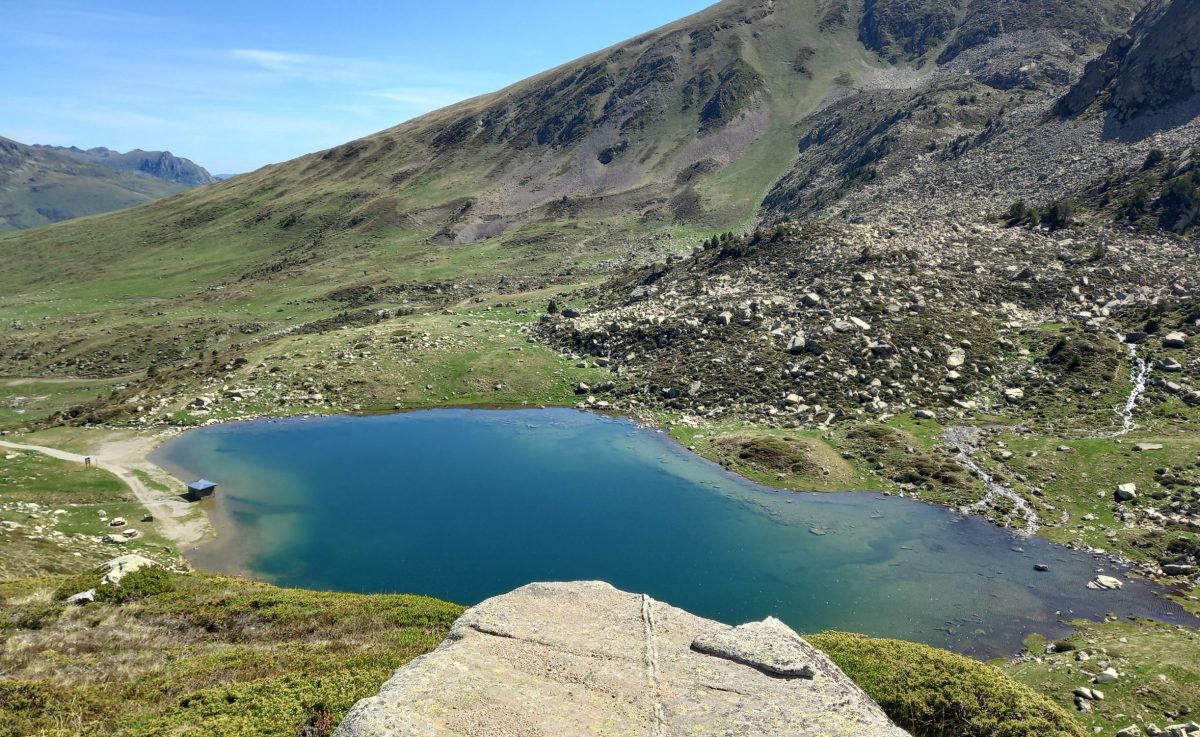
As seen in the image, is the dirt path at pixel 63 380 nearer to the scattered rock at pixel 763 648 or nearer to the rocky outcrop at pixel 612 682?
the rocky outcrop at pixel 612 682

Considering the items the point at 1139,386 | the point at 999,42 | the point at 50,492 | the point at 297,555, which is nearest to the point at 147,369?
the point at 50,492

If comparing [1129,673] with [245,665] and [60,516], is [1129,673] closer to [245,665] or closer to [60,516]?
[245,665]

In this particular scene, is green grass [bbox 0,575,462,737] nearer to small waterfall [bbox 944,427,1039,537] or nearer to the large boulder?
the large boulder

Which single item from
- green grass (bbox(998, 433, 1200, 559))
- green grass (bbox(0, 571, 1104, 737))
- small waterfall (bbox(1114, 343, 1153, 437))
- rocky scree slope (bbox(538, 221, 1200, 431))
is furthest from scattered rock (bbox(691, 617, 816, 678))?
small waterfall (bbox(1114, 343, 1153, 437))

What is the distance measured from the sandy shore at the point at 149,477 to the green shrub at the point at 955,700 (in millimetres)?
41511

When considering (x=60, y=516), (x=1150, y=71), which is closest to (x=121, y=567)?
(x=60, y=516)

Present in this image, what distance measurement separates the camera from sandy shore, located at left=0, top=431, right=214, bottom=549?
44.6m

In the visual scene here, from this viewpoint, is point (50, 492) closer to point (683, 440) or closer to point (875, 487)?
point (683, 440)

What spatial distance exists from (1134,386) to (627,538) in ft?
155

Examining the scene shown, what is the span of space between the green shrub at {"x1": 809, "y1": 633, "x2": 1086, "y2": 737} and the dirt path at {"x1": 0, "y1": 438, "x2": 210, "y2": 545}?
1642 inches

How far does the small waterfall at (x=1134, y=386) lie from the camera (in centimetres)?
5269

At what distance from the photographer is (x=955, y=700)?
19.7 metres

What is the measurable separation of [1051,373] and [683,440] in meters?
34.3

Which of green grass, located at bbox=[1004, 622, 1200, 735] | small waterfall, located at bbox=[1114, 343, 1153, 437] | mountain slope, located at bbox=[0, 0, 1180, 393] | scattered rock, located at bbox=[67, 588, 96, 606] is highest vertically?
mountain slope, located at bbox=[0, 0, 1180, 393]
